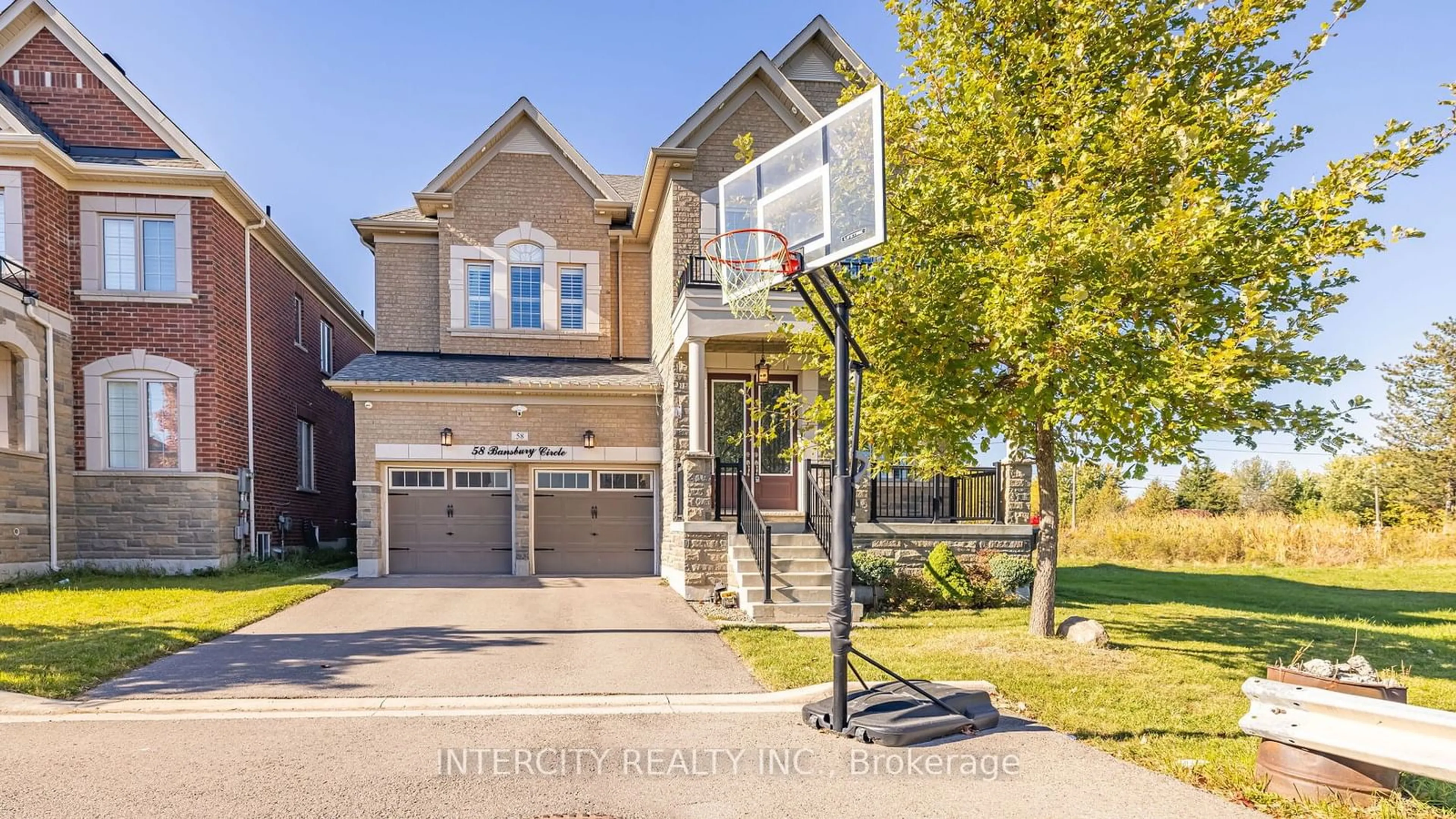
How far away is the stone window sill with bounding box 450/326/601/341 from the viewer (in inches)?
635

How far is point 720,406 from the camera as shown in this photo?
14617 millimetres

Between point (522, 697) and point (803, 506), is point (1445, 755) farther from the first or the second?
point (803, 506)

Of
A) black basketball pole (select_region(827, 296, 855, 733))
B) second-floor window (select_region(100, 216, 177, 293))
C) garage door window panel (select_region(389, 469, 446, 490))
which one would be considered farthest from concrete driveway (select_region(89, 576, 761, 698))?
second-floor window (select_region(100, 216, 177, 293))

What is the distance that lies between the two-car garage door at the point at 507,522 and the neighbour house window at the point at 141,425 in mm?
3910

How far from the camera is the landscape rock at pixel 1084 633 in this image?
807 cm

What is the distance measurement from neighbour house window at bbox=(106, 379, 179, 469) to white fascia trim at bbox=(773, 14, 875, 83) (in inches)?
528

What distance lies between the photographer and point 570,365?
16.1 meters

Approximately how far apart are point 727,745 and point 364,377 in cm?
1222

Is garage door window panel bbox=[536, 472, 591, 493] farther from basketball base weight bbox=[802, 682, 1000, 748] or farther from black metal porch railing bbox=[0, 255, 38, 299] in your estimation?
basketball base weight bbox=[802, 682, 1000, 748]

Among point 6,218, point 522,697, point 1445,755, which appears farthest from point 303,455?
point 1445,755

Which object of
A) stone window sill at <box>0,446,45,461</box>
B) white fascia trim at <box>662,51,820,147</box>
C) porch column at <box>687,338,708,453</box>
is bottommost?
stone window sill at <box>0,446,45,461</box>

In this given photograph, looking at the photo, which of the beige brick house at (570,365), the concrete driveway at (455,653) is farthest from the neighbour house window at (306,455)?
the concrete driveway at (455,653)

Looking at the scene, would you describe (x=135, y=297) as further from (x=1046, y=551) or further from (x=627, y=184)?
(x=1046, y=551)

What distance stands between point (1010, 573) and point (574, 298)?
10641 millimetres
